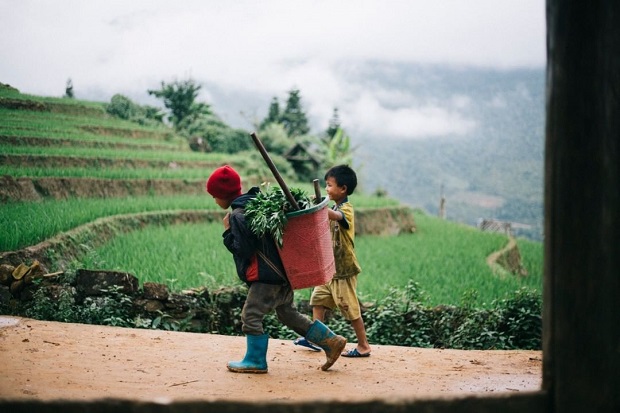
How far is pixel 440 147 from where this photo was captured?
28.4 meters

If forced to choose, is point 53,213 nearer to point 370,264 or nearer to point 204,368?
point 204,368

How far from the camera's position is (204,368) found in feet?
13.8

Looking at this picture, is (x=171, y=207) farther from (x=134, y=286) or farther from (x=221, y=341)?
(x=221, y=341)

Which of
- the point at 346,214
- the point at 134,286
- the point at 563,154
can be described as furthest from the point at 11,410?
the point at 134,286

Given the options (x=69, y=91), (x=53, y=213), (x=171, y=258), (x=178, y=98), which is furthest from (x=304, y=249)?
(x=178, y=98)

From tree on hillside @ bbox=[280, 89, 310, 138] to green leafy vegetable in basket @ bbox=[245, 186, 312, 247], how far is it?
19.1 m

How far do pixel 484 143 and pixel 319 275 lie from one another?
23630 millimetres

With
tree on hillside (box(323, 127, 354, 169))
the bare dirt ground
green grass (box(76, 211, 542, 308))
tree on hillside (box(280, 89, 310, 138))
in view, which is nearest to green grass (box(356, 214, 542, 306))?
green grass (box(76, 211, 542, 308))

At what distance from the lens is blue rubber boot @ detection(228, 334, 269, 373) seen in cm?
408

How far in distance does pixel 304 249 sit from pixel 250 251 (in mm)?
294

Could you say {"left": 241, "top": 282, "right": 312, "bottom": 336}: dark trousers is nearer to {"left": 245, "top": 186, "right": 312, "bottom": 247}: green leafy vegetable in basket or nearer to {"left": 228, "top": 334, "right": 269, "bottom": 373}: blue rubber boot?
{"left": 228, "top": 334, "right": 269, "bottom": 373}: blue rubber boot

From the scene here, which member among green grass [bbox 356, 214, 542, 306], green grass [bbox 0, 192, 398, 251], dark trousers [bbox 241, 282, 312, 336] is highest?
green grass [bbox 0, 192, 398, 251]

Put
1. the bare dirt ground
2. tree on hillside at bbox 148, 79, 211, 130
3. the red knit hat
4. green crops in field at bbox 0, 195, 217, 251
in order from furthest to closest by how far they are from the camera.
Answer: tree on hillside at bbox 148, 79, 211, 130
green crops in field at bbox 0, 195, 217, 251
the red knit hat
the bare dirt ground

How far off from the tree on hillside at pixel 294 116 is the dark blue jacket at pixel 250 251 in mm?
19084
